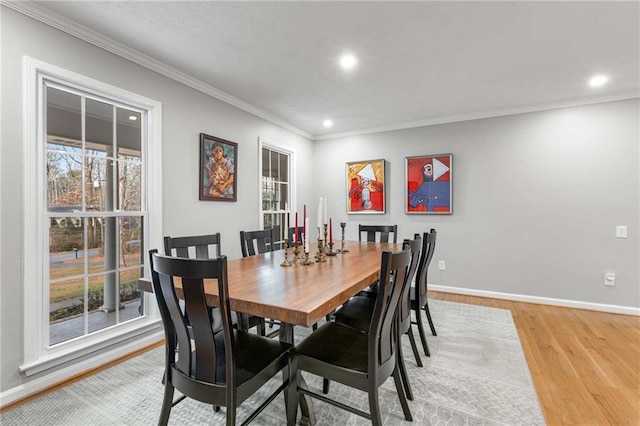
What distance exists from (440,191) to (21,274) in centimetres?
440

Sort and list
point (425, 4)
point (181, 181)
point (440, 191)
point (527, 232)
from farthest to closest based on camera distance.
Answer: point (440, 191) < point (527, 232) < point (181, 181) < point (425, 4)

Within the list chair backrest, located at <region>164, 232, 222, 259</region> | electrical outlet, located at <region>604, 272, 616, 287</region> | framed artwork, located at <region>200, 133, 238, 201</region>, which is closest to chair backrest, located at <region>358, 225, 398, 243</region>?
framed artwork, located at <region>200, 133, 238, 201</region>

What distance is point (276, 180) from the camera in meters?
4.48

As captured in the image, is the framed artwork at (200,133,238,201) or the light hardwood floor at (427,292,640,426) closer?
the light hardwood floor at (427,292,640,426)

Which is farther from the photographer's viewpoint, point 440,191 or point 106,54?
point 440,191

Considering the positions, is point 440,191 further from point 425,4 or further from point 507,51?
point 425,4

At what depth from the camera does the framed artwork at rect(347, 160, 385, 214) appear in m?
4.69

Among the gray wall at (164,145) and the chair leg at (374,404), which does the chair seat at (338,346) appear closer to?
the chair leg at (374,404)

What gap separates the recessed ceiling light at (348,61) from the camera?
2566 millimetres

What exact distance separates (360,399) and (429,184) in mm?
3222

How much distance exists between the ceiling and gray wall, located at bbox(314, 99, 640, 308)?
378 mm

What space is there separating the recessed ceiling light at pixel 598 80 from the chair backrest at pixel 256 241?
3600mm

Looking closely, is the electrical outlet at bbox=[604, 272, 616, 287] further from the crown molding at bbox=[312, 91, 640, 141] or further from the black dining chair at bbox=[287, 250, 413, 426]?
the black dining chair at bbox=[287, 250, 413, 426]

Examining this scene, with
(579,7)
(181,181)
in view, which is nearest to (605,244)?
(579,7)
